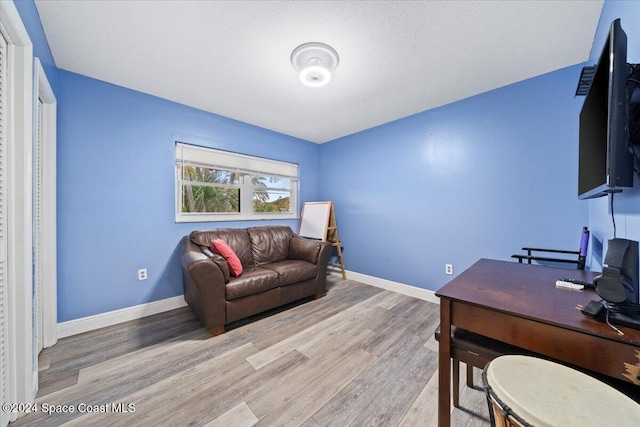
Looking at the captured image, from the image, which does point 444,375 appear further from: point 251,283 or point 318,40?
point 318,40

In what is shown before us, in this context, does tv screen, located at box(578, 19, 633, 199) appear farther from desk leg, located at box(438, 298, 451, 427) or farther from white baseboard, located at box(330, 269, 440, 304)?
white baseboard, located at box(330, 269, 440, 304)

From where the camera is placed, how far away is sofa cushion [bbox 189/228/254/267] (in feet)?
8.63

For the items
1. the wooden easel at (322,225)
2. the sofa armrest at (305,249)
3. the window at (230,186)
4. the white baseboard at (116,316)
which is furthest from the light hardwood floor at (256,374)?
the wooden easel at (322,225)

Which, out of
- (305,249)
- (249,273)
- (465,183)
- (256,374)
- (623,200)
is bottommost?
(256,374)

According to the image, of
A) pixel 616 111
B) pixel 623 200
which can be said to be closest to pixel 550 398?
pixel 616 111

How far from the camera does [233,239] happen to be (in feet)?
9.45

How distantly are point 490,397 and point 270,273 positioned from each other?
2.04 metres

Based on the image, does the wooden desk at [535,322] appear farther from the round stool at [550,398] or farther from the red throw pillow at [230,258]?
the red throw pillow at [230,258]

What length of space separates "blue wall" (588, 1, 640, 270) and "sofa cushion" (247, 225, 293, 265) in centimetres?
294

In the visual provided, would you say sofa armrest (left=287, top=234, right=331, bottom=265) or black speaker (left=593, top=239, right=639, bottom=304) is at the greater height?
black speaker (left=593, top=239, right=639, bottom=304)

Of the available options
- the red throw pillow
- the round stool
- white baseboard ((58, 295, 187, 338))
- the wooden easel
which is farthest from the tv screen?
white baseboard ((58, 295, 187, 338))

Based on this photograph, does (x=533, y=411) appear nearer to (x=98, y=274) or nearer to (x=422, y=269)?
(x=422, y=269)

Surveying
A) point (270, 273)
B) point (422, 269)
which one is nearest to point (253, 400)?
point (270, 273)

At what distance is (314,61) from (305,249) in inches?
83.5
